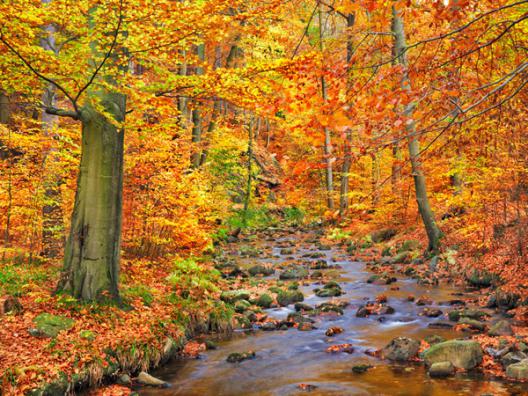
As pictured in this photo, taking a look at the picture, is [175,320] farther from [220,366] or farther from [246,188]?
[246,188]

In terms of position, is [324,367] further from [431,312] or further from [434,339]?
[431,312]

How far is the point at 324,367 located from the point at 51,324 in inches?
182

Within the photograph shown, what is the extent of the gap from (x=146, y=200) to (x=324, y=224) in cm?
1687

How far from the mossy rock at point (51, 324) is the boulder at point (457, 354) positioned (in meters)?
5.97

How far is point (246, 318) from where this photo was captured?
10.2 metres

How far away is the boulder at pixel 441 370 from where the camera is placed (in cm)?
687

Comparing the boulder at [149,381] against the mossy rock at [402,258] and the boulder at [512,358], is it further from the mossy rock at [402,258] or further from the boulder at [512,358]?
the mossy rock at [402,258]

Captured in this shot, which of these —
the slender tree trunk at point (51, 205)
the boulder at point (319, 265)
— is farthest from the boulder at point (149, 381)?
the boulder at point (319, 265)

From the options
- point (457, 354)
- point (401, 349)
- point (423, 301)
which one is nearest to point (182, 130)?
point (423, 301)

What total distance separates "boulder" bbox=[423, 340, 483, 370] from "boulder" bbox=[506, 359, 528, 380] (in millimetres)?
564

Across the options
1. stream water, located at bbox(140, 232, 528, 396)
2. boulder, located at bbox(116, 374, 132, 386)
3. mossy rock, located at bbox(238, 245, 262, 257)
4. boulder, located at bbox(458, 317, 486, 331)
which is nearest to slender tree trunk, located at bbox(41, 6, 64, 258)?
boulder, located at bbox(116, 374, 132, 386)

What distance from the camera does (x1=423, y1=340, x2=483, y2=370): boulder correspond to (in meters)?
7.04

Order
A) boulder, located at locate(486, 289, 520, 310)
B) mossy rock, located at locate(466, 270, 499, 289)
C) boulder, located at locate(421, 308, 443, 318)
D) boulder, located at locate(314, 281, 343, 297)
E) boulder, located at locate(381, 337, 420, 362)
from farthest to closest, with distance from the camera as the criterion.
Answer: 1. boulder, located at locate(314, 281, 343, 297)
2. mossy rock, located at locate(466, 270, 499, 289)
3. boulder, located at locate(421, 308, 443, 318)
4. boulder, located at locate(486, 289, 520, 310)
5. boulder, located at locate(381, 337, 420, 362)

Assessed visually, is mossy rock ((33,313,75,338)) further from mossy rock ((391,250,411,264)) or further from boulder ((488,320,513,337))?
mossy rock ((391,250,411,264))
